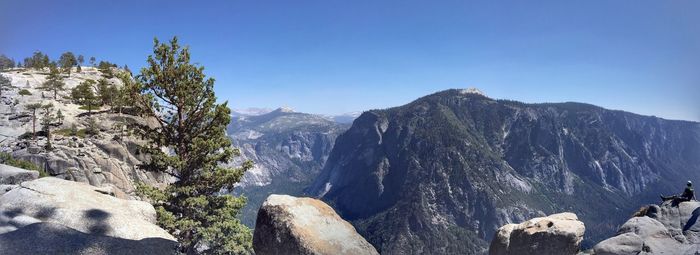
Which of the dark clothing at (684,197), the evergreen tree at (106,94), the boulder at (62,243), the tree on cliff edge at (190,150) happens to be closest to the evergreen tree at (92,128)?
the evergreen tree at (106,94)

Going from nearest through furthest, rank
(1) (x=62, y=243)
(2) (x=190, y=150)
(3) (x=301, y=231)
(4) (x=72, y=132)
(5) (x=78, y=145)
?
1. (1) (x=62, y=243)
2. (3) (x=301, y=231)
3. (2) (x=190, y=150)
4. (5) (x=78, y=145)
5. (4) (x=72, y=132)

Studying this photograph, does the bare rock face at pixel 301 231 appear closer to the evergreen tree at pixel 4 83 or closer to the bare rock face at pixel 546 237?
the bare rock face at pixel 546 237

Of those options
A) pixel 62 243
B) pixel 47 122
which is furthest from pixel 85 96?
pixel 62 243

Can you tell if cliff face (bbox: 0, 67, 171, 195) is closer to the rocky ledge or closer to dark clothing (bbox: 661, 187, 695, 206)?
the rocky ledge

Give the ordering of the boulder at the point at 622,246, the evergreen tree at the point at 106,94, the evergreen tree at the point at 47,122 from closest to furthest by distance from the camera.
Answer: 1. the boulder at the point at 622,246
2. the evergreen tree at the point at 47,122
3. the evergreen tree at the point at 106,94

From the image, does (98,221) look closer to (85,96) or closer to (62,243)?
(62,243)

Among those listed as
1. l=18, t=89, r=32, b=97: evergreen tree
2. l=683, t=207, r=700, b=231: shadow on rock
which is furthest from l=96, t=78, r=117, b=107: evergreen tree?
l=683, t=207, r=700, b=231: shadow on rock

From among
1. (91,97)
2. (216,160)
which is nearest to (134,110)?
(216,160)
